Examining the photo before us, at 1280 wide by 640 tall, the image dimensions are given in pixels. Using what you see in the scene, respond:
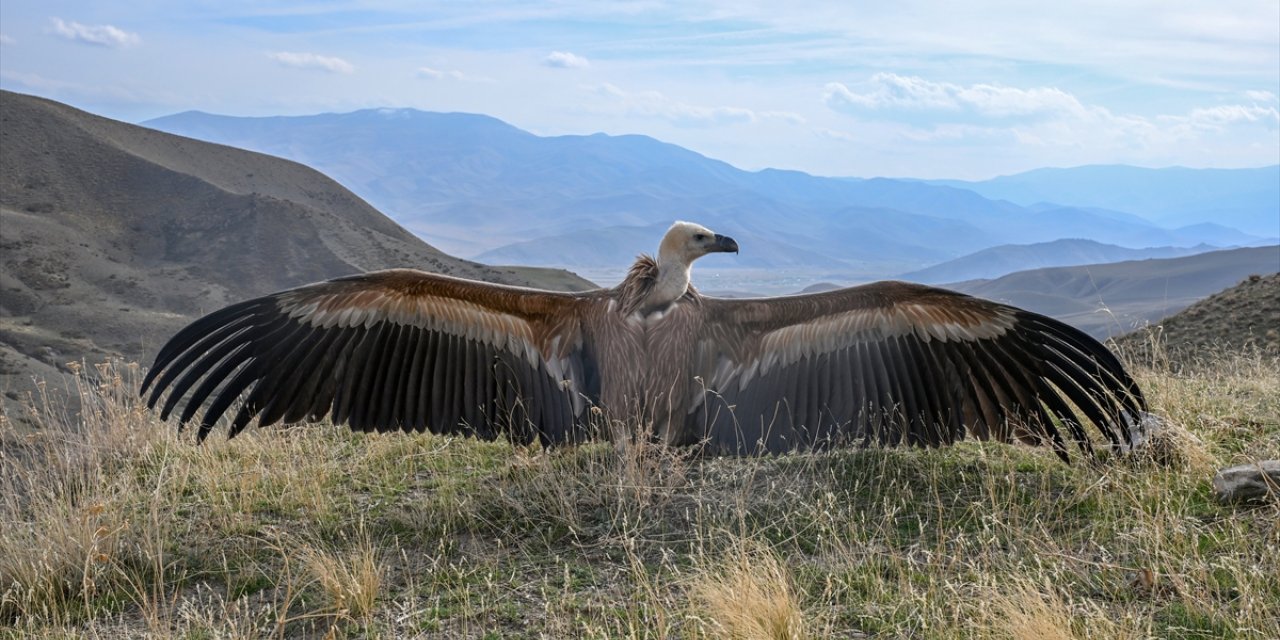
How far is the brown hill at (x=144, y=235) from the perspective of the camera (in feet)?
78.8

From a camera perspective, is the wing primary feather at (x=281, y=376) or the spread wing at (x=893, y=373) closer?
the spread wing at (x=893, y=373)

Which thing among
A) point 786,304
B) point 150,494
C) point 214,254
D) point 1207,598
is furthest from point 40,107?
point 1207,598

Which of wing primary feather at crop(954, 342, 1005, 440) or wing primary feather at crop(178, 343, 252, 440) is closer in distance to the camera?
wing primary feather at crop(178, 343, 252, 440)

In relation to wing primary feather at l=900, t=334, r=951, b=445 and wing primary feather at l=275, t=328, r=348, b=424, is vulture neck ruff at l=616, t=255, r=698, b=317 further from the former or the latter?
wing primary feather at l=275, t=328, r=348, b=424

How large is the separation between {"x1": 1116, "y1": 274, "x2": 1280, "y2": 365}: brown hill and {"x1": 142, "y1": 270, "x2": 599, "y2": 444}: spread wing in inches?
343

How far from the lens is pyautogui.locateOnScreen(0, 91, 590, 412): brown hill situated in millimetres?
24031

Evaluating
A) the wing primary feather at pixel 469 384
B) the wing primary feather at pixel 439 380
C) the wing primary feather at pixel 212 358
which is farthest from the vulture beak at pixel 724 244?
the wing primary feather at pixel 212 358

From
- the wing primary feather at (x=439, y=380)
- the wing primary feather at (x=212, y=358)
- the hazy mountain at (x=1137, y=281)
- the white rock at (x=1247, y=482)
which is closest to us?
the white rock at (x=1247, y=482)

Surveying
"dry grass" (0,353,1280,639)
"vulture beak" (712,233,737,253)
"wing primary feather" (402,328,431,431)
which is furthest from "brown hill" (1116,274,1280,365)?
"wing primary feather" (402,328,431,431)

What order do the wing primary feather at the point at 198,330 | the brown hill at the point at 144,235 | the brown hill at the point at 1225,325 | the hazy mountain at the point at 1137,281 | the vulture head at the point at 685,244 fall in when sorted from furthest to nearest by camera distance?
1. the hazy mountain at the point at 1137,281
2. the brown hill at the point at 144,235
3. the brown hill at the point at 1225,325
4. the vulture head at the point at 685,244
5. the wing primary feather at the point at 198,330

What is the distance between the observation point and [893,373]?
610 centimetres

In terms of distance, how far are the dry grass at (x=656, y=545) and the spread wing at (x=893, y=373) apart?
0.87 ft

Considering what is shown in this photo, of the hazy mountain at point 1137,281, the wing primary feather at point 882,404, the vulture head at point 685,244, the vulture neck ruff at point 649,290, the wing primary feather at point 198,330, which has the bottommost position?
the hazy mountain at point 1137,281

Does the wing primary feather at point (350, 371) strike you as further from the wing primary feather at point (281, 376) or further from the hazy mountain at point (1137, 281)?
the hazy mountain at point (1137, 281)
